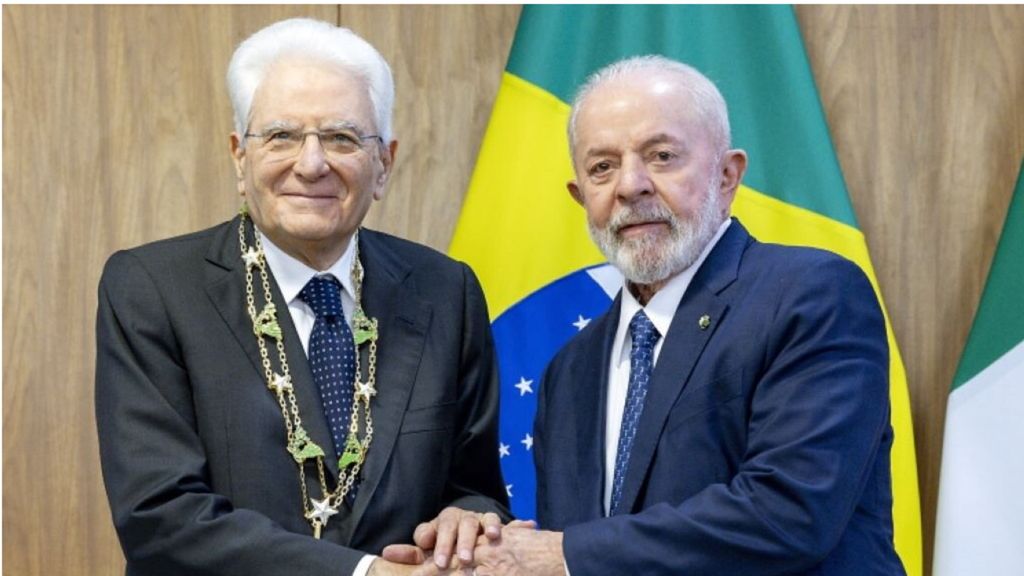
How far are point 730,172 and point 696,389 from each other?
0.45 metres

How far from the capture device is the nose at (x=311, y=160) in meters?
2.40

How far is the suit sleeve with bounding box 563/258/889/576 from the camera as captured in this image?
7.09ft

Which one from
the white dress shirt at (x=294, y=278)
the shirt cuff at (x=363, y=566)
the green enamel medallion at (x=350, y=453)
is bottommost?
the shirt cuff at (x=363, y=566)

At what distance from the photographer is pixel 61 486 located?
366cm

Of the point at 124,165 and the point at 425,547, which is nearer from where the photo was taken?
the point at 425,547

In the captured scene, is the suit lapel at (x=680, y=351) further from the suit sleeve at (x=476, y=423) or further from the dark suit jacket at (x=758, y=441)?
the suit sleeve at (x=476, y=423)

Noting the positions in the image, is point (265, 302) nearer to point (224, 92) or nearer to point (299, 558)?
point (299, 558)

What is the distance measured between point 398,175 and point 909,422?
1428mm

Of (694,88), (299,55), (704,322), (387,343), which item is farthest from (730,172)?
(299,55)

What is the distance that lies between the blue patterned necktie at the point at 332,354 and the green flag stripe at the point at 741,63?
4.02 ft

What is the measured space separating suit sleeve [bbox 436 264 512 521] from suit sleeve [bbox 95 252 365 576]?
0.32 metres

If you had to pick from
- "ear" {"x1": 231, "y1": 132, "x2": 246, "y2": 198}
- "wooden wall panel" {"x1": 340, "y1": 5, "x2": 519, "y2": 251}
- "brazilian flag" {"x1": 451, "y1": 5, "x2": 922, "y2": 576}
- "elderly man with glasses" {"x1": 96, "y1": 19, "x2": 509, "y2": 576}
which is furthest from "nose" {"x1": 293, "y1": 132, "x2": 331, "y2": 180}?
"wooden wall panel" {"x1": 340, "y1": 5, "x2": 519, "y2": 251}

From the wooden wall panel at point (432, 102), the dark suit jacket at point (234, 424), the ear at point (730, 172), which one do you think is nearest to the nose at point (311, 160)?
the dark suit jacket at point (234, 424)

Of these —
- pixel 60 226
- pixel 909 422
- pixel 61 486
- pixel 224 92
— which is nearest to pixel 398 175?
pixel 224 92
